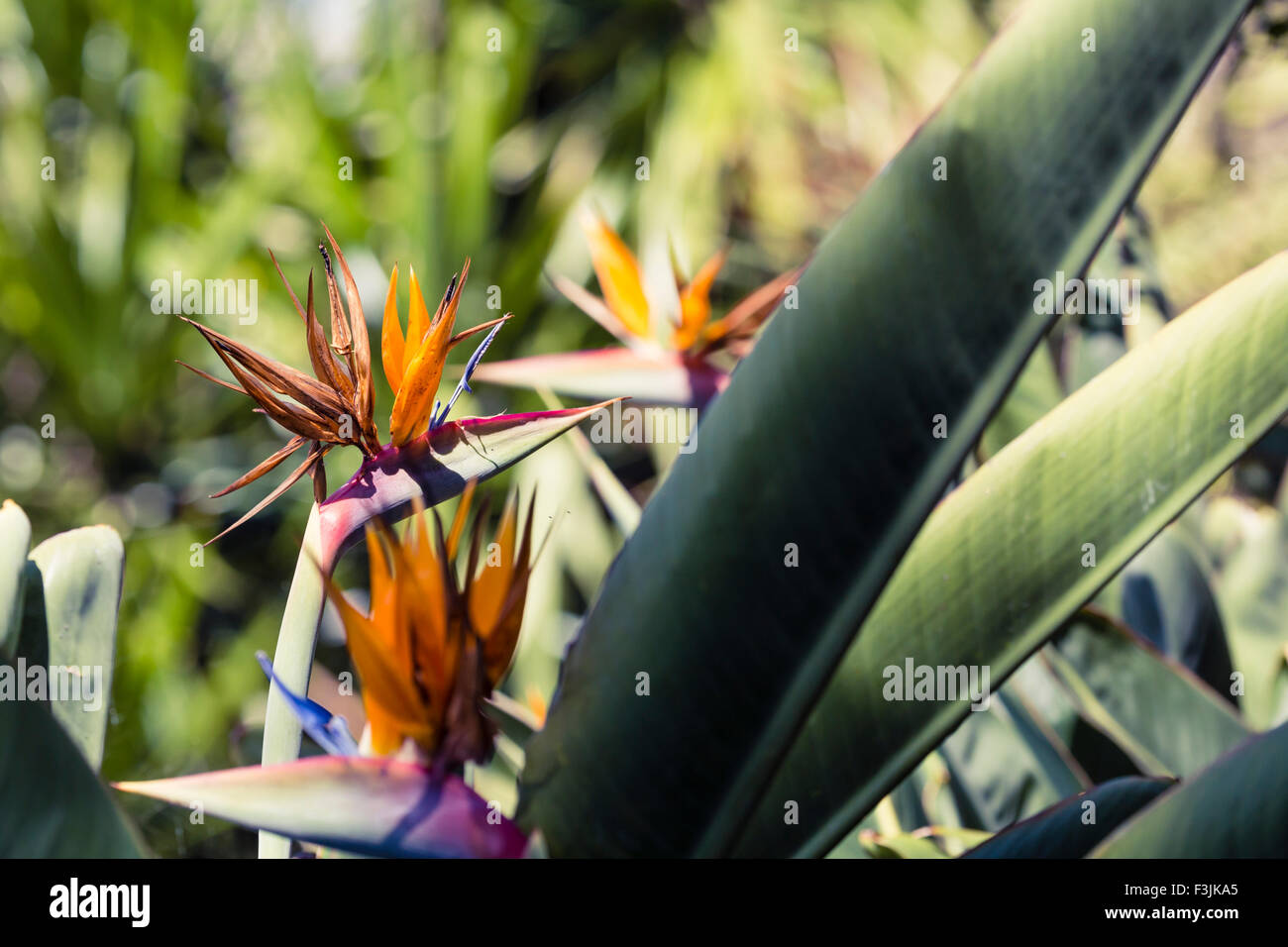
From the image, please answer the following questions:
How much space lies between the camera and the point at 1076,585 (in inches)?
9.6

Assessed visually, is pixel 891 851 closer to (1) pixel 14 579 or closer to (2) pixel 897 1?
(1) pixel 14 579

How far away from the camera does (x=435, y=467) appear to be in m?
0.23

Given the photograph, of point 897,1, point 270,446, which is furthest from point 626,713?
point 897,1

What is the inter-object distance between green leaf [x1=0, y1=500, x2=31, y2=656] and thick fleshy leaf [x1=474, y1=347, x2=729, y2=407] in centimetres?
16

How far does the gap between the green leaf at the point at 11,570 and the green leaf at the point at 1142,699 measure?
418mm

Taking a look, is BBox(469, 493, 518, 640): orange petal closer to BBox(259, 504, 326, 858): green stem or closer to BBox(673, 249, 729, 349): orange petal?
BBox(259, 504, 326, 858): green stem

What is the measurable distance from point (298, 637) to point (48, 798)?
0.22 ft

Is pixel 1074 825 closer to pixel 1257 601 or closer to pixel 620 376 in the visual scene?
pixel 620 376

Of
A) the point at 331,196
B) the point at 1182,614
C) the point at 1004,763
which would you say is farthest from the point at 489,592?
the point at 331,196

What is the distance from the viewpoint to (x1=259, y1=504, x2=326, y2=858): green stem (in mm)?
236

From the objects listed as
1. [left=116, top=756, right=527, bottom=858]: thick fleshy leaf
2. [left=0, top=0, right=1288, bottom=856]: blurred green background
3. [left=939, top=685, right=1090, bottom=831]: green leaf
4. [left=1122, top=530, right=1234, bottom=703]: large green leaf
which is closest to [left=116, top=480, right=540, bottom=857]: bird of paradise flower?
[left=116, top=756, right=527, bottom=858]: thick fleshy leaf

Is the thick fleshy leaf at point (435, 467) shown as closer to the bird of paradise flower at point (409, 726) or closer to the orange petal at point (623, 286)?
the bird of paradise flower at point (409, 726)

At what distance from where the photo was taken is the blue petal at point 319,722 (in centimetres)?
22

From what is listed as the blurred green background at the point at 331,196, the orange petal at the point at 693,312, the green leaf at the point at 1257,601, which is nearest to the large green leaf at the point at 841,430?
the orange petal at the point at 693,312
